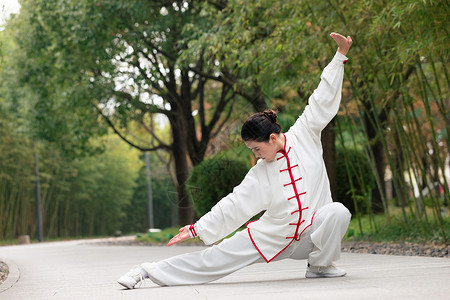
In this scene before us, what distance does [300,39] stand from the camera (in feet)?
33.6

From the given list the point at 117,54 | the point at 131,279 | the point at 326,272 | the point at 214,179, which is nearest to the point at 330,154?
the point at 214,179

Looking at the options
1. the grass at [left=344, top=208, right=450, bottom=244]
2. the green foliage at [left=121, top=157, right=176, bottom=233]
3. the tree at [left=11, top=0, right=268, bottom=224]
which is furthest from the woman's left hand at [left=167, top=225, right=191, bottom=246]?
the green foliage at [left=121, top=157, right=176, bottom=233]

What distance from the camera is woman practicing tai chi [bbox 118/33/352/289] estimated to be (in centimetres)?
516

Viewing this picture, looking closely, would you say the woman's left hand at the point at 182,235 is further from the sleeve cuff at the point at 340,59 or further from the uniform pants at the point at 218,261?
the sleeve cuff at the point at 340,59

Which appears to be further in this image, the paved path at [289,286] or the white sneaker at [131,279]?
the white sneaker at [131,279]

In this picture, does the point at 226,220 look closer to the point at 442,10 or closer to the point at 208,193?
the point at 442,10

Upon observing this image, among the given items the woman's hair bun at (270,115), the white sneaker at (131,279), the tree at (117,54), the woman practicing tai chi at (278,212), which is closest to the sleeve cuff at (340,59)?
the woman practicing tai chi at (278,212)

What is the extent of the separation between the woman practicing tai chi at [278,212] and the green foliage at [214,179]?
37.0 feet

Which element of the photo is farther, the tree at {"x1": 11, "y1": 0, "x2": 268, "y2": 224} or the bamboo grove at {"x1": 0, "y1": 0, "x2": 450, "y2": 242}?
the tree at {"x1": 11, "y1": 0, "x2": 268, "y2": 224}

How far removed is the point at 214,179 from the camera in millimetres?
16891

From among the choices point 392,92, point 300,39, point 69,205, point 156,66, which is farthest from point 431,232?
point 69,205

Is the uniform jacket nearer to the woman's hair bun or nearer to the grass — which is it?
the woman's hair bun

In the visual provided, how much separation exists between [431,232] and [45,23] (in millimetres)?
11679

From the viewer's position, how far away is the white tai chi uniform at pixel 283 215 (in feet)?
17.0
